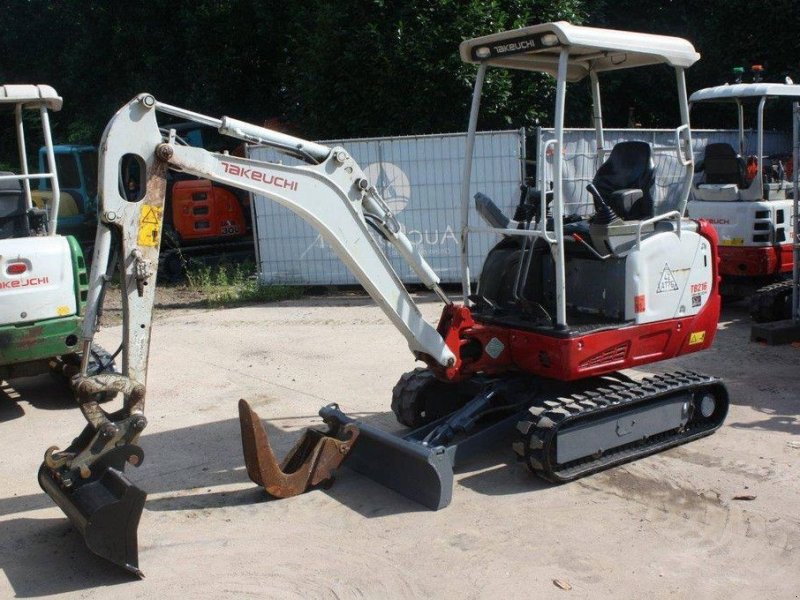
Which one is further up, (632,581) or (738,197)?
(738,197)

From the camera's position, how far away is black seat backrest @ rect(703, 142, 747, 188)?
10.6 metres

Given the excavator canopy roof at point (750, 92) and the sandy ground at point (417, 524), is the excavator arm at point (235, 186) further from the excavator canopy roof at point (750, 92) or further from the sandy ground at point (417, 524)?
the excavator canopy roof at point (750, 92)

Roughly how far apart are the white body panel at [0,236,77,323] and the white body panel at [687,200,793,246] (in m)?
7.08

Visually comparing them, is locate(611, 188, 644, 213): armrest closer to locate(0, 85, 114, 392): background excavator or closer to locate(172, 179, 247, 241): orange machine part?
locate(0, 85, 114, 392): background excavator

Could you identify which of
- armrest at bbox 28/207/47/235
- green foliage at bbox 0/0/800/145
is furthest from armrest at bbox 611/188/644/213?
green foliage at bbox 0/0/800/145

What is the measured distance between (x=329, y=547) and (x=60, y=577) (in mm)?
1422

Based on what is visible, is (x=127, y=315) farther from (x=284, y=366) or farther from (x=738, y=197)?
(x=738, y=197)

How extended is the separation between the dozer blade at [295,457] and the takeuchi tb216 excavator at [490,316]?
11mm

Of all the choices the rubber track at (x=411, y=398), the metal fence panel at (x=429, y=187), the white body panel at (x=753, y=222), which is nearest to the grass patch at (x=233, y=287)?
the metal fence panel at (x=429, y=187)

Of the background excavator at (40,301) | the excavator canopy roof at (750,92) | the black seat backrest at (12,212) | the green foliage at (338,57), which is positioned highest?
the green foliage at (338,57)

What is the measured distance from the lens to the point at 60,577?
488 cm

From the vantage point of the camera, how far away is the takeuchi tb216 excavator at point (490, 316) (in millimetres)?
5043

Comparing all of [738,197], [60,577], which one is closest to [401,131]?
[738,197]

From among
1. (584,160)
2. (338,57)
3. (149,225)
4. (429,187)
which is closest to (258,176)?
(149,225)
